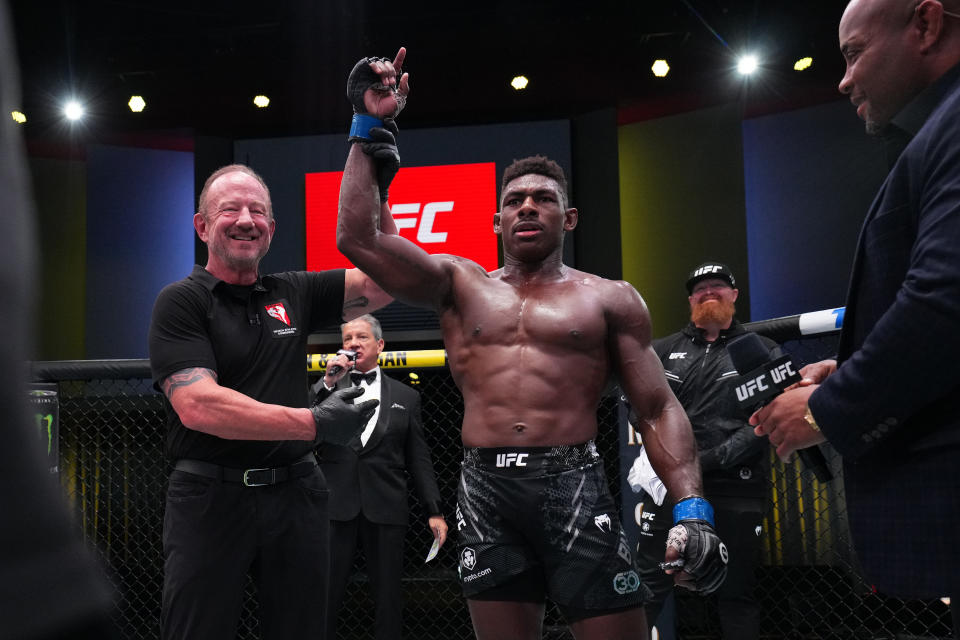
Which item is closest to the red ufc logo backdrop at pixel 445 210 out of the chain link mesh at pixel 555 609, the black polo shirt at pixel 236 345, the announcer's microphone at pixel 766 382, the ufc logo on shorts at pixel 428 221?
the ufc logo on shorts at pixel 428 221

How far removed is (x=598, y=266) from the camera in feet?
19.7

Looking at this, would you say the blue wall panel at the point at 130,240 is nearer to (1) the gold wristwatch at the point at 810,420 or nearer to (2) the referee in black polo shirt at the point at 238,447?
(2) the referee in black polo shirt at the point at 238,447

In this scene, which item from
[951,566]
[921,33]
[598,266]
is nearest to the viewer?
[951,566]

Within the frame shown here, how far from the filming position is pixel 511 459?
1.93 meters

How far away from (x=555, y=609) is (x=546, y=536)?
74.5 inches

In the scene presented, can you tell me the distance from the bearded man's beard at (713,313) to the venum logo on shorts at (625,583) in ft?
5.65

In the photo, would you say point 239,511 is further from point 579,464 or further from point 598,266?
point 598,266

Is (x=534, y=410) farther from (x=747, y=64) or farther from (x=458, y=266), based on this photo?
(x=747, y=64)

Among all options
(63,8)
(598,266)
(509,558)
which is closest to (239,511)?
(509,558)

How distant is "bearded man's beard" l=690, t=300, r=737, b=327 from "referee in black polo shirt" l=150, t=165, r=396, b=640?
1762 millimetres

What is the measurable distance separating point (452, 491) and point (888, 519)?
3678 millimetres

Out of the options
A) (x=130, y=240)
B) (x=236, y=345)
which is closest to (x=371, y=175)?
(x=236, y=345)

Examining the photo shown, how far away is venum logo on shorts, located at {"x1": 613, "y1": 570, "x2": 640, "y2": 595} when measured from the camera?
1.87 meters

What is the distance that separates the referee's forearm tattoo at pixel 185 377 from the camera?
6.71 feet
